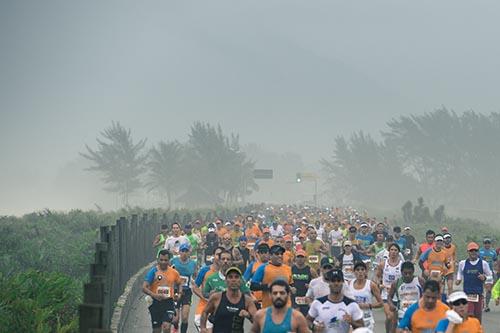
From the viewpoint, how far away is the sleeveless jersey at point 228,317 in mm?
11070

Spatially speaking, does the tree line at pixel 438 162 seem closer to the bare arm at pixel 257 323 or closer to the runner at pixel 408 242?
the runner at pixel 408 242

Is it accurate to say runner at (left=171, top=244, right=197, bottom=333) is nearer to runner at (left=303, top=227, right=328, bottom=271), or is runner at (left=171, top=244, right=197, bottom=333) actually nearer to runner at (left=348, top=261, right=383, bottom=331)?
runner at (left=303, top=227, right=328, bottom=271)

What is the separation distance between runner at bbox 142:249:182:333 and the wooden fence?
65cm

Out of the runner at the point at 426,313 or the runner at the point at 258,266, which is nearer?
the runner at the point at 426,313

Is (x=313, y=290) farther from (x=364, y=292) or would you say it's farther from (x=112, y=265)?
(x=112, y=265)

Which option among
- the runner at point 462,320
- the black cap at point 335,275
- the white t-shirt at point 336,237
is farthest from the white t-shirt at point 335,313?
the white t-shirt at point 336,237

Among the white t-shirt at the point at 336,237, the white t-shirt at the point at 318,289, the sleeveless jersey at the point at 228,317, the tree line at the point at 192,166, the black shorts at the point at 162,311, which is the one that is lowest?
the black shorts at the point at 162,311

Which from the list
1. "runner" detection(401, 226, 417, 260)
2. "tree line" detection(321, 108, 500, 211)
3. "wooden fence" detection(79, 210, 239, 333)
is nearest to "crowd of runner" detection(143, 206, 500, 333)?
"wooden fence" detection(79, 210, 239, 333)

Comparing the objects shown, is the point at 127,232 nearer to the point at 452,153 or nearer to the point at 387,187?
the point at 452,153

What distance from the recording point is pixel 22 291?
12961 mm

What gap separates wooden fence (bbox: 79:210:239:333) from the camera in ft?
29.4

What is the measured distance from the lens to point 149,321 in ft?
69.1

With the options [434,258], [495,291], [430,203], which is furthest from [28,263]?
[430,203]

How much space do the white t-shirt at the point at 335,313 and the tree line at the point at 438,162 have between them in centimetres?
10153
